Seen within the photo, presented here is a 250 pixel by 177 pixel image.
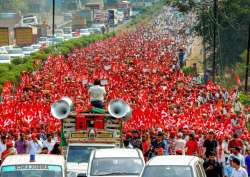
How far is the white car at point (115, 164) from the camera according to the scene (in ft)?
67.2

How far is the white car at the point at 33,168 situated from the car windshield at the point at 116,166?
1.59 m

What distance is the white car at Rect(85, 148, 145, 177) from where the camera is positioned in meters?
20.5

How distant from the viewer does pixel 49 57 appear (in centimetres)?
7062

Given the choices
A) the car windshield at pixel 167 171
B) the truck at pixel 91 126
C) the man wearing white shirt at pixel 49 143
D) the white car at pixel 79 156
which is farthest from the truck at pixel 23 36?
the car windshield at pixel 167 171

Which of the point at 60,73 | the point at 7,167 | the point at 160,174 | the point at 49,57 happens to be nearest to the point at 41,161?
the point at 7,167

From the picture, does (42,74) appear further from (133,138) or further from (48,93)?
(133,138)

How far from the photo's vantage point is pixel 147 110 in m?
37.4

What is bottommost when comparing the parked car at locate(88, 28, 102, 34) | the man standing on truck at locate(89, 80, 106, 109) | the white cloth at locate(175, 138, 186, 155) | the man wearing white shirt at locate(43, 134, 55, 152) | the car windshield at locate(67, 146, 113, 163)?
the parked car at locate(88, 28, 102, 34)

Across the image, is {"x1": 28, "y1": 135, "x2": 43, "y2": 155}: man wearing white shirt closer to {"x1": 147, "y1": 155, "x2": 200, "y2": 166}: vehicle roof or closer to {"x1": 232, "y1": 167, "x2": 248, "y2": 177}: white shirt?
{"x1": 147, "y1": 155, "x2": 200, "y2": 166}: vehicle roof

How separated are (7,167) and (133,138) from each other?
9645mm

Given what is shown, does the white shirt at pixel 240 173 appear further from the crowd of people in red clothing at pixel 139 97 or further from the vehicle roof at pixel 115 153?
the crowd of people in red clothing at pixel 139 97

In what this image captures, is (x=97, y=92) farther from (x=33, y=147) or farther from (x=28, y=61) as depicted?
(x=28, y=61)

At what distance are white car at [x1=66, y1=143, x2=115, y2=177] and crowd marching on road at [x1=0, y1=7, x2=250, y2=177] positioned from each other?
2.19ft

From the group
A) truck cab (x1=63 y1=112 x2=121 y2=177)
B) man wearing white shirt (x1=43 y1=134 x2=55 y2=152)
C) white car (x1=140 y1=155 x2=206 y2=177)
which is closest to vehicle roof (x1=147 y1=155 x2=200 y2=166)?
white car (x1=140 y1=155 x2=206 y2=177)
